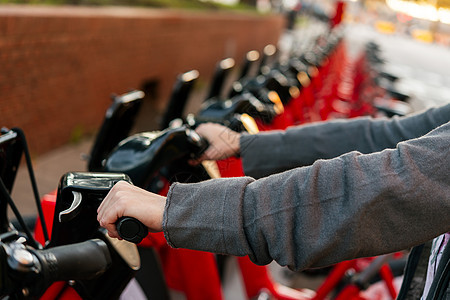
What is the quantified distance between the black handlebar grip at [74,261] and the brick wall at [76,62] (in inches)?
142

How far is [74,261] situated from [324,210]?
495 millimetres

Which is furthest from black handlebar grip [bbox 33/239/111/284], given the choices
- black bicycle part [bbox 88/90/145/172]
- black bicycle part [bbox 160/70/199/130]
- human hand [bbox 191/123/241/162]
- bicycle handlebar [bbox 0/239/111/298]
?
Answer: black bicycle part [bbox 160/70/199/130]

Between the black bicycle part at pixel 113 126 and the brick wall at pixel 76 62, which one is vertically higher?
the black bicycle part at pixel 113 126

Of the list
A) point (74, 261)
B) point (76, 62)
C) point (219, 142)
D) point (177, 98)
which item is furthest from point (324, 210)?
point (76, 62)

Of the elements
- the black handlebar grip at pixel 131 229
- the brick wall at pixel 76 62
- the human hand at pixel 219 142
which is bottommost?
the brick wall at pixel 76 62

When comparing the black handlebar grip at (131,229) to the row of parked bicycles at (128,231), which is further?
the black handlebar grip at (131,229)

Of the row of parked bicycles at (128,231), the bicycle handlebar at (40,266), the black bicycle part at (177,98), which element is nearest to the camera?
the bicycle handlebar at (40,266)

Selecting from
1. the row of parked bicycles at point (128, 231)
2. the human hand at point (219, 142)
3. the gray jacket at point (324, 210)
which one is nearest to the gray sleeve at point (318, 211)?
the gray jacket at point (324, 210)

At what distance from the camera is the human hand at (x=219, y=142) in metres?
1.85

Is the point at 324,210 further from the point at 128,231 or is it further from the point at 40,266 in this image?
the point at 40,266

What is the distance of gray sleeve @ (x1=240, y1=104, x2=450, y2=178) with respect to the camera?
188cm

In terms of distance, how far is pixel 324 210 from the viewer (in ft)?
3.78

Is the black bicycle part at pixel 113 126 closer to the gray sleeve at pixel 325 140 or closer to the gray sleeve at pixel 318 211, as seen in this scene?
the gray sleeve at pixel 325 140

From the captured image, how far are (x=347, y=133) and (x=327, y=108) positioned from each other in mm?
5576
